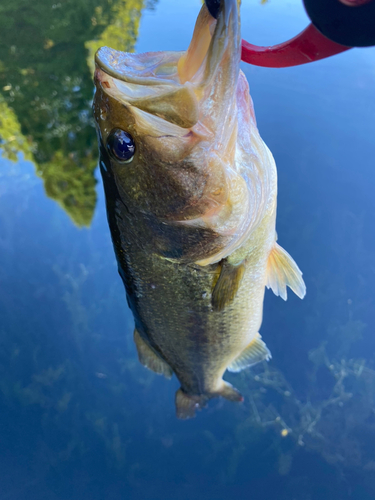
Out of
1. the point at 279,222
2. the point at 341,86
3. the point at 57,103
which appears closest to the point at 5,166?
the point at 57,103

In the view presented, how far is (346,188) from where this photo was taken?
2445mm

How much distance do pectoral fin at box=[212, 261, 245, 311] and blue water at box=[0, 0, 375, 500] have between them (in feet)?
4.87

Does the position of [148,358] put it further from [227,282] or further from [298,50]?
[298,50]

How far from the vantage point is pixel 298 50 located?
540mm

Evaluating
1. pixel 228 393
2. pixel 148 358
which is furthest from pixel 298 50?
pixel 228 393

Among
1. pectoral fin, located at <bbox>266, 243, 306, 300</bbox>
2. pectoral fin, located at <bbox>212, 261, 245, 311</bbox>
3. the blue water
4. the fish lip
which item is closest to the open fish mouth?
the fish lip

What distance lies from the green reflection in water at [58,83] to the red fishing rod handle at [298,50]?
7.90 feet

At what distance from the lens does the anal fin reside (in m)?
1.47

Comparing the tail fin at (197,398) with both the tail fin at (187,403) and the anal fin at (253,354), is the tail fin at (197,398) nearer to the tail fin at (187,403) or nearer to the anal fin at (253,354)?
the tail fin at (187,403)

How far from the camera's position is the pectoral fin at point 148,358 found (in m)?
1.40

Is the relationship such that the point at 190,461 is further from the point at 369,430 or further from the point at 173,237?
the point at 173,237

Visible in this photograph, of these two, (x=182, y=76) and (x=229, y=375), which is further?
(x=229, y=375)

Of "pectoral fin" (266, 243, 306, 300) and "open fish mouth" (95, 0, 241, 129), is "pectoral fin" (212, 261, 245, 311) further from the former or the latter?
"open fish mouth" (95, 0, 241, 129)

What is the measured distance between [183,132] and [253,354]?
1.14 metres
